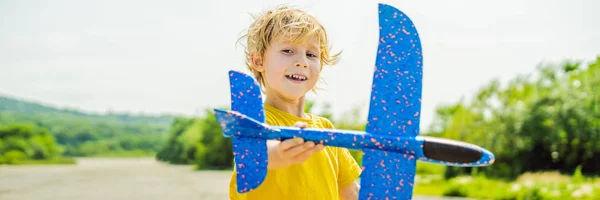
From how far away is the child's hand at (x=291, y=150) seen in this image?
1.70m

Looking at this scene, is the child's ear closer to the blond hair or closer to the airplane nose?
the blond hair

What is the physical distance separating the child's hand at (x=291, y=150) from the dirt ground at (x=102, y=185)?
44.5ft

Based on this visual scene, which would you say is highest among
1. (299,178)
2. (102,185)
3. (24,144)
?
(299,178)

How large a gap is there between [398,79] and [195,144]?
21692 mm

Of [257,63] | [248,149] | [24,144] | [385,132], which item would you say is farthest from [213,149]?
[385,132]

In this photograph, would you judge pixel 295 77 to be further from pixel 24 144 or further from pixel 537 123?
pixel 24 144

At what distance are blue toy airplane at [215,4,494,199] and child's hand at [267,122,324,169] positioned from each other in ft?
0.08

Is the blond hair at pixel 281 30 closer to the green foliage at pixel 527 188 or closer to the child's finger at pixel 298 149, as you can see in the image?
the child's finger at pixel 298 149

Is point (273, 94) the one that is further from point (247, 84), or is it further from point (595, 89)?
point (595, 89)

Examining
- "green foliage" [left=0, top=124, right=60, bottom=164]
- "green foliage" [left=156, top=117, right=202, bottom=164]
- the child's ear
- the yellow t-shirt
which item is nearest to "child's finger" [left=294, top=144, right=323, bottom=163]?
the yellow t-shirt

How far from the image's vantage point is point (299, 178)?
215 cm

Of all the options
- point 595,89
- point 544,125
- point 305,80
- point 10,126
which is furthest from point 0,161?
point 305,80

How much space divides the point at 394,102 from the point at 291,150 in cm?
36

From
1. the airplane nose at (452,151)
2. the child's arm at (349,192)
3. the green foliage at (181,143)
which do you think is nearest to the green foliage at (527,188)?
the child's arm at (349,192)
